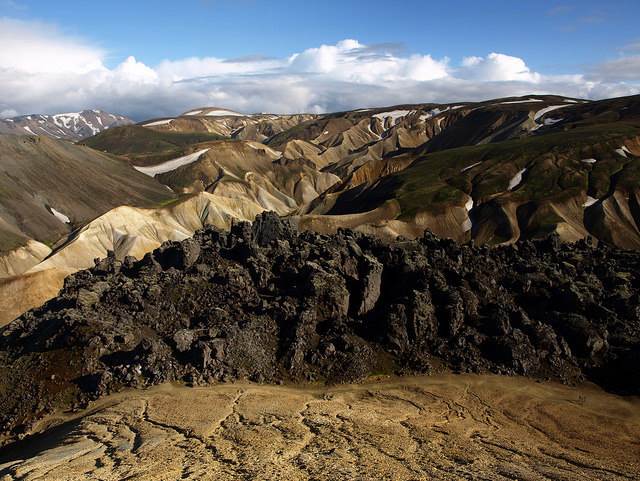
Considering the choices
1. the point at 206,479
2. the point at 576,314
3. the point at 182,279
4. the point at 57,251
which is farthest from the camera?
the point at 57,251

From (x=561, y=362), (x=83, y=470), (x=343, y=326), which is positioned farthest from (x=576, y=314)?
(x=83, y=470)

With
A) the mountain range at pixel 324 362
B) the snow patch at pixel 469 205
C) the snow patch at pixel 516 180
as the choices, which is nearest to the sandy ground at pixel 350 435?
the mountain range at pixel 324 362

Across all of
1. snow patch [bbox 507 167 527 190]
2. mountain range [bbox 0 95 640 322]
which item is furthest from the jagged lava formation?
snow patch [bbox 507 167 527 190]

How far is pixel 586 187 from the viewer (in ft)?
466

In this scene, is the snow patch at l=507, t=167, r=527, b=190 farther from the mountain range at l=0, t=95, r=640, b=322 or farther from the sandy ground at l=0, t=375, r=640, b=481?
the sandy ground at l=0, t=375, r=640, b=481

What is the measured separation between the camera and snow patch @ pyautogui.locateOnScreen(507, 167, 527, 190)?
497 feet

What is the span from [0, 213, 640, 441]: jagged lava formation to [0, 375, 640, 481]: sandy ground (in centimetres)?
268

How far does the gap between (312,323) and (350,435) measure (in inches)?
724

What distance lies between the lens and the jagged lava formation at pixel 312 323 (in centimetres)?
4734

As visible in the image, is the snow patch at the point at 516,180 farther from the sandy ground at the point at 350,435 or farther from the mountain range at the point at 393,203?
the sandy ground at the point at 350,435

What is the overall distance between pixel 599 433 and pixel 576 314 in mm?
17931

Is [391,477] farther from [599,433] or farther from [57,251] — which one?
[57,251]

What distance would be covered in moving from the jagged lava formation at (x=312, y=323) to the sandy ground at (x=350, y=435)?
106 inches

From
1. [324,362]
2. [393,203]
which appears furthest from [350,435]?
[393,203]
